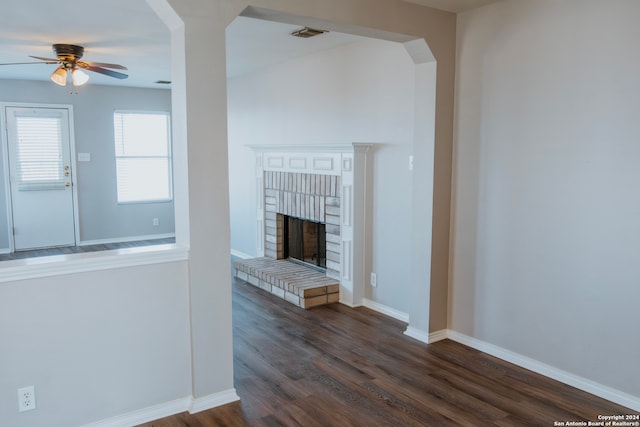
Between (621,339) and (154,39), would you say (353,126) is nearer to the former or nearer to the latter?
(154,39)

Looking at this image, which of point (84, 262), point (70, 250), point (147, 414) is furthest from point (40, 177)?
point (147, 414)

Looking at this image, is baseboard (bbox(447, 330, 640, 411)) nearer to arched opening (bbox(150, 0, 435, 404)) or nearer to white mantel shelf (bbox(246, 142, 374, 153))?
white mantel shelf (bbox(246, 142, 374, 153))

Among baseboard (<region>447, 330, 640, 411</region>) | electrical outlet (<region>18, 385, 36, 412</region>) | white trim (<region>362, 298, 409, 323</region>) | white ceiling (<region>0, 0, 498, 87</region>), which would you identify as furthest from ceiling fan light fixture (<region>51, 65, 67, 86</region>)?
baseboard (<region>447, 330, 640, 411</region>)

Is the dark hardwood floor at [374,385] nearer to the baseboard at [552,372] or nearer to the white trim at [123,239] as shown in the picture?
the baseboard at [552,372]

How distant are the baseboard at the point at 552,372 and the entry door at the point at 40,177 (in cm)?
589

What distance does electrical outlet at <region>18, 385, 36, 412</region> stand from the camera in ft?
7.65

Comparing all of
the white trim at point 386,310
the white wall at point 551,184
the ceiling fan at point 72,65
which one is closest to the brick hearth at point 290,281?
the white trim at point 386,310

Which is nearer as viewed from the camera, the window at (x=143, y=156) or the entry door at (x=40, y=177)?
the entry door at (x=40, y=177)

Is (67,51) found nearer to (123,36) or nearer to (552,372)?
(123,36)

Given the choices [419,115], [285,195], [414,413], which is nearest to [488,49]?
[419,115]

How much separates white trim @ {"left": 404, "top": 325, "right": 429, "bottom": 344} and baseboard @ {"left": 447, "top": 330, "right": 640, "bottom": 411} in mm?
214

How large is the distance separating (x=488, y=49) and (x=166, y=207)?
19.5 ft

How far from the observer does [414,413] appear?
2.72 meters

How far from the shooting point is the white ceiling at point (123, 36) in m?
3.35
